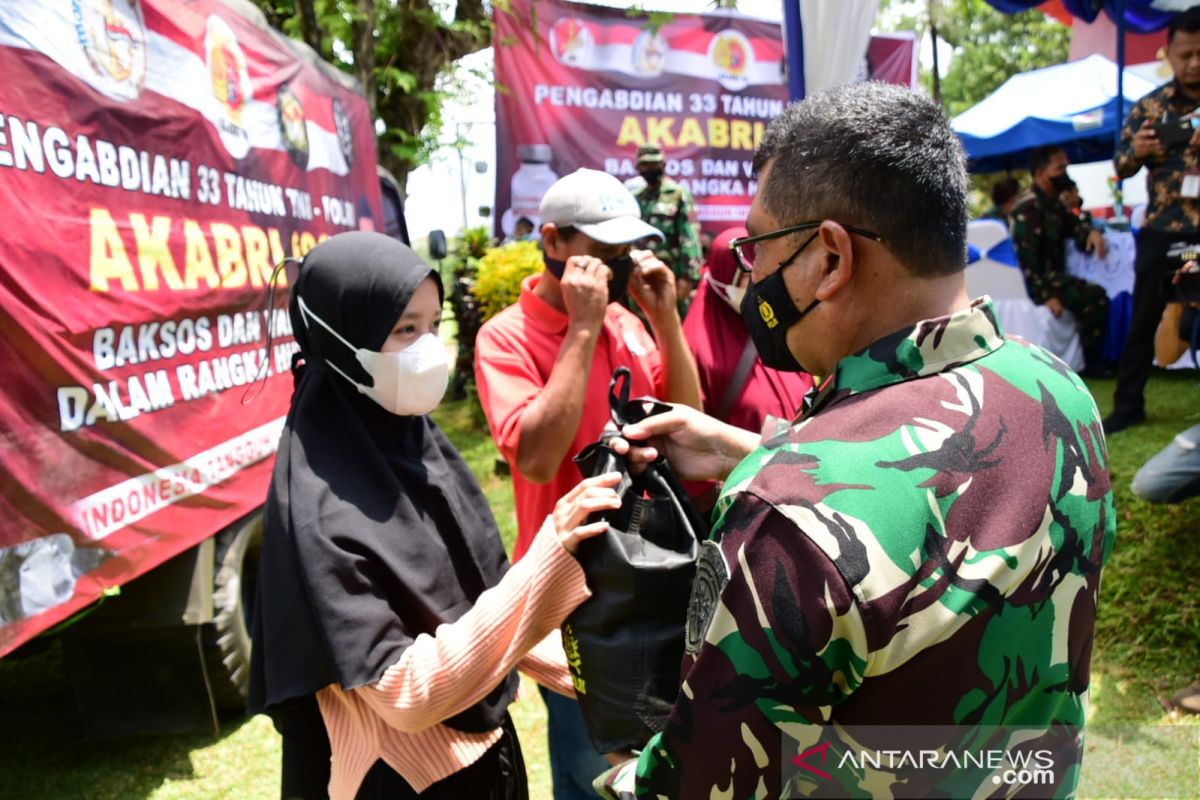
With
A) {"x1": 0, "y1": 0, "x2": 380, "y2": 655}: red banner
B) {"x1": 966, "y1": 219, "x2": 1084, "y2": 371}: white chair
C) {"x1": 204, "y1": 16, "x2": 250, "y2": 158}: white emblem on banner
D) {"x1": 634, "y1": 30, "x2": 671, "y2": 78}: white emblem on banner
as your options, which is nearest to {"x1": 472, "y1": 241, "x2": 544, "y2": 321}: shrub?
{"x1": 0, "y1": 0, "x2": 380, "y2": 655}: red banner

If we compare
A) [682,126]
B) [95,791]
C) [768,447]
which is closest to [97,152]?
[95,791]

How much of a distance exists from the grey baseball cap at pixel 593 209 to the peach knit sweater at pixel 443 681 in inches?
37.3

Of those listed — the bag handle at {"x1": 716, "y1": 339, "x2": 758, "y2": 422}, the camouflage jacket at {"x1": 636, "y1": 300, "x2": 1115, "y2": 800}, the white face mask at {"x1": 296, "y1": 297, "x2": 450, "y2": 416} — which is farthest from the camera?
the bag handle at {"x1": 716, "y1": 339, "x2": 758, "y2": 422}

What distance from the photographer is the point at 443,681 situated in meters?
1.50

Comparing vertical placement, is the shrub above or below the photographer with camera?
above

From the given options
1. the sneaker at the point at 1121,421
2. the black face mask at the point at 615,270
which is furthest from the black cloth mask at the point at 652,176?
the black face mask at the point at 615,270

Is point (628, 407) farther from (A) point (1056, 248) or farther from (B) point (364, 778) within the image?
(A) point (1056, 248)

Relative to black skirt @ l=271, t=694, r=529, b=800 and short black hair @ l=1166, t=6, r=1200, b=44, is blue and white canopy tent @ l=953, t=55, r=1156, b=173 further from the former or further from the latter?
black skirt @ l=271, t=694, r=529, b=800

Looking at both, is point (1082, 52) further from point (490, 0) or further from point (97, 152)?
point (97, 152)

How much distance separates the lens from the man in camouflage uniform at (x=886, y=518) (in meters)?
0.89

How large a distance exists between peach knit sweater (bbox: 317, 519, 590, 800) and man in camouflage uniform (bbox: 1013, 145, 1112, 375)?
693cm

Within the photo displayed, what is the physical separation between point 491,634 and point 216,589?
2232 mm

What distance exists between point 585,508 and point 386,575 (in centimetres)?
45

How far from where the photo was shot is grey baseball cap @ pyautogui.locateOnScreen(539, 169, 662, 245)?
86.4 inches
